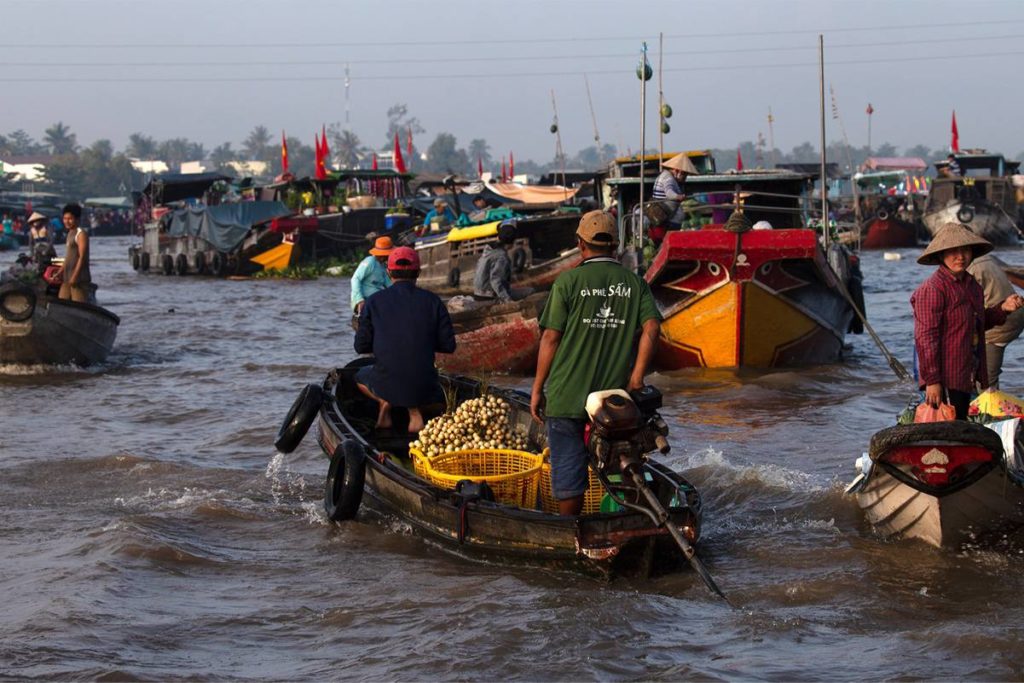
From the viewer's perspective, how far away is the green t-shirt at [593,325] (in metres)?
6.32

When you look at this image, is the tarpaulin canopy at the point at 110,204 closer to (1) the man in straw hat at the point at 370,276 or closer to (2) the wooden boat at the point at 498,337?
(2) the wooden boat at the point at 498,337

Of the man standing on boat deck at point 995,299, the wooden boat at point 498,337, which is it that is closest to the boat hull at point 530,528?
the man standing on boat deck at point 995,299

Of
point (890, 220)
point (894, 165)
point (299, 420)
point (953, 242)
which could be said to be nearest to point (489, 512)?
point (299, 420)

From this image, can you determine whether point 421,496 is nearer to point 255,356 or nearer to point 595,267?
point 595,267

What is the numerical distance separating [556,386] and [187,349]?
1377 centimetres

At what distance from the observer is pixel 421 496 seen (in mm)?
7238

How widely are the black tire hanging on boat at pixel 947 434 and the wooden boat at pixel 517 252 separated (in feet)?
40.2

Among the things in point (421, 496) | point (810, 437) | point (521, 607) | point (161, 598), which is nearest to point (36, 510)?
point (161, 598)

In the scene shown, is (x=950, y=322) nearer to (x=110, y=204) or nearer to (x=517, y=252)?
(x=517, y=252)

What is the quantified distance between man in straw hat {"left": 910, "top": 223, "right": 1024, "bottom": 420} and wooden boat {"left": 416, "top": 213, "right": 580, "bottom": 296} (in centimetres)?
1177

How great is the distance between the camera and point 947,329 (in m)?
6.84

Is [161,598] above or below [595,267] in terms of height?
below

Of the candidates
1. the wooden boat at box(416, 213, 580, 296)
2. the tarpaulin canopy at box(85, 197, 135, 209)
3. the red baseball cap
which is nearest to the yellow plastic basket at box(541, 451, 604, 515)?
the red baseball cap

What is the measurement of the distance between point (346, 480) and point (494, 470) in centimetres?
90
